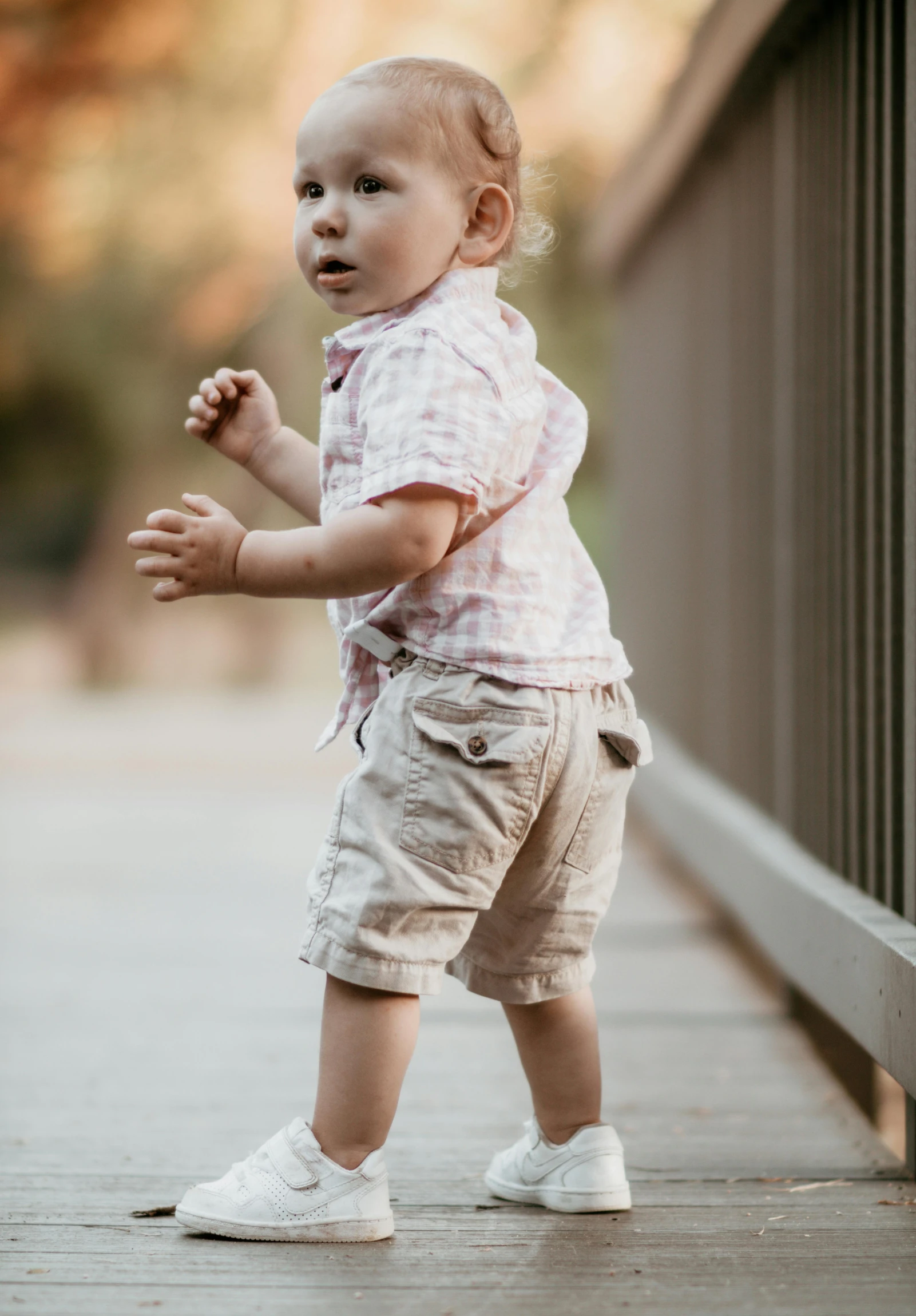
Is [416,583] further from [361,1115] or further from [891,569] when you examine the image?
[891,569]

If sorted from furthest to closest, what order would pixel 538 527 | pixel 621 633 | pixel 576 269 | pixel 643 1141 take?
pixel 576 269, pixel 621 633, pixel 643 1141, pixel 538 527

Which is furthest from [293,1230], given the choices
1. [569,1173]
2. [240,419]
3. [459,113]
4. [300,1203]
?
[459,113]

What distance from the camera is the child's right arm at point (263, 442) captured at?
72.7 inches

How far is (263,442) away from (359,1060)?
0.72 m

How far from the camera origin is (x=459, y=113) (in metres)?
1.64

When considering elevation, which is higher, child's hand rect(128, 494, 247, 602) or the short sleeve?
the short sleeve

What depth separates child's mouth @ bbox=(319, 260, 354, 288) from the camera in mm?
1642

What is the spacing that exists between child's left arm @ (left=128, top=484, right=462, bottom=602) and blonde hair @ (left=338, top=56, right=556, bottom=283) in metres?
0.38

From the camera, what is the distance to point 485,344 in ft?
5.34

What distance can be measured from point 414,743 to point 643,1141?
31.7 inches

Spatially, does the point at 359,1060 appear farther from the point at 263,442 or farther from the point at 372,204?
the point at 372,204

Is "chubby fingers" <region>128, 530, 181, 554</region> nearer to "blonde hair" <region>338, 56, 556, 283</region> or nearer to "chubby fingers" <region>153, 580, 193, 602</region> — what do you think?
"chubby fingers" <region>153, 580, 193, 602</region>

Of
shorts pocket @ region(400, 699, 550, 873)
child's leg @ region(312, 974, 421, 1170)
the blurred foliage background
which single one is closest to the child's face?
shorts pocket @ region(400, 699, 550, 873)

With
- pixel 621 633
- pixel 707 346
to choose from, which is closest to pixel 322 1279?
pixel 707 346
